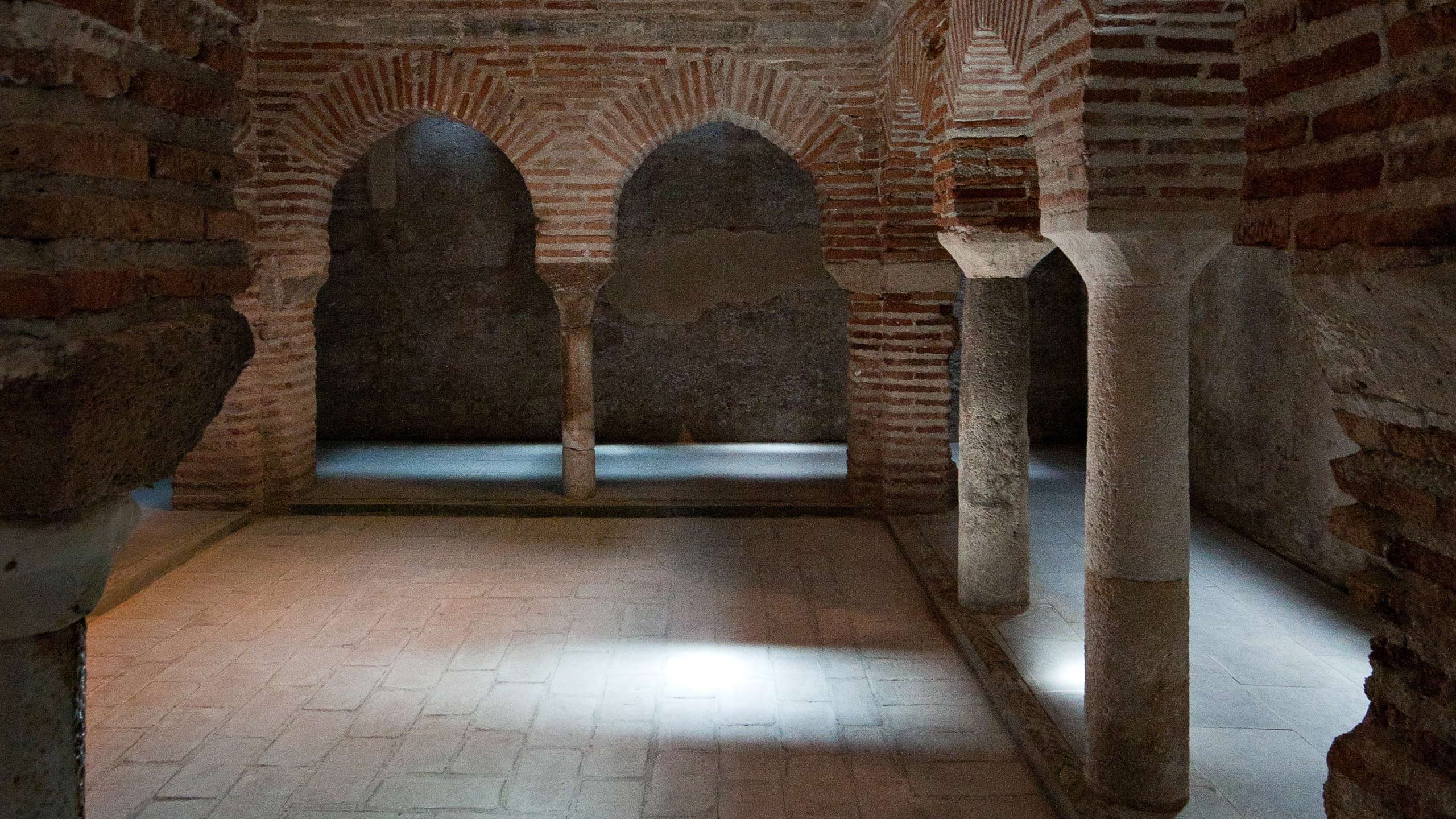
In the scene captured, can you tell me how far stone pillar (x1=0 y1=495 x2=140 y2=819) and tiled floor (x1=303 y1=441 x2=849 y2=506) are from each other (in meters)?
5.57

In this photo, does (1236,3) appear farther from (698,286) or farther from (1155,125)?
(698,286)

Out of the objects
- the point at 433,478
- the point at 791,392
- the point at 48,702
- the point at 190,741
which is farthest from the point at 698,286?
the point at 48,702

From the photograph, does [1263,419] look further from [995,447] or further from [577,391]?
[577,391]

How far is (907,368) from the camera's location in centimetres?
713

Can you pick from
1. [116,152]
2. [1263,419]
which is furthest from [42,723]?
[1263,419]

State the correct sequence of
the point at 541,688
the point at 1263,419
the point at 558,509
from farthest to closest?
1. the point at 558,509
2. the point at 1263,419
3. the point at 541,688

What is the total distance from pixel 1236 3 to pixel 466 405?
819cm

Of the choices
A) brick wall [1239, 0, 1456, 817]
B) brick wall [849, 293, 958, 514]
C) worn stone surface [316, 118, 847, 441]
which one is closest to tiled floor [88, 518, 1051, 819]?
brick wall [849, 293, 958, 514]

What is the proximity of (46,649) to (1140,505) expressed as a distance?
2.84m

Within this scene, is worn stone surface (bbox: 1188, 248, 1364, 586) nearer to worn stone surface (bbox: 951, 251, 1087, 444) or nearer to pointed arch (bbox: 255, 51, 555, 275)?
worn stone surface (bbox: 951, 251, 1087, 444)

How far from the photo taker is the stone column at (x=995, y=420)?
498 cm

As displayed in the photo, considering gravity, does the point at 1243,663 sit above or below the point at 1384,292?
below

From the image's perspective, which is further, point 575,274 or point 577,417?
point 577,417

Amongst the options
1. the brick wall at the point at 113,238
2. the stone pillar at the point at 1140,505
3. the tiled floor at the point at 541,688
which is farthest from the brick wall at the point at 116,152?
the stone pillar at the point at 1140,505
